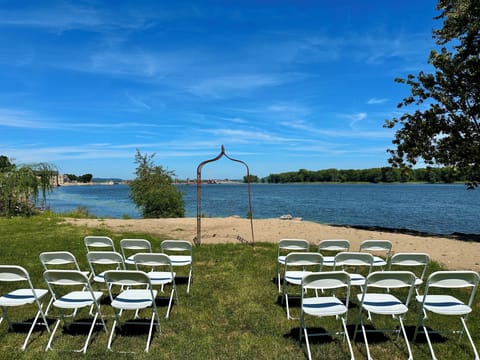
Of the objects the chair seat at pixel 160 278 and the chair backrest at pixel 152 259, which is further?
the chair seat at pixel 160 278

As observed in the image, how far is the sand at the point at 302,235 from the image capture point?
7750 millimetres

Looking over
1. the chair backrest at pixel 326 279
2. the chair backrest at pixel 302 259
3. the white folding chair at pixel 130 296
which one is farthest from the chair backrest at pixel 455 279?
the white folding chair at pixel 130 296

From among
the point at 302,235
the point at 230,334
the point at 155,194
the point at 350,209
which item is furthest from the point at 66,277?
the point at 350,209

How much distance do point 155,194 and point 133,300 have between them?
567 inches

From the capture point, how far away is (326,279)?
3387 mm

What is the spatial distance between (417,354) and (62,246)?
8387 mm

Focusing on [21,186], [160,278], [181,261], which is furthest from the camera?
[21,186]

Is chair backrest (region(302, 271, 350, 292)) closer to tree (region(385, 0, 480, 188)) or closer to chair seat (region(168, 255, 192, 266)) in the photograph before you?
chair seat (region(168, 255, 192, 266))

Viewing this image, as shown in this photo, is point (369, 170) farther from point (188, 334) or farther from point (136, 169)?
point (188, 334)

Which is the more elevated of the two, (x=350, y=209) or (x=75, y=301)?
(x=75, y=301)

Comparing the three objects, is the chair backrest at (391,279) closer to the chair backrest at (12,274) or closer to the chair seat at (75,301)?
the chair seat at (75,301)

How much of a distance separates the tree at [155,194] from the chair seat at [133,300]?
46.2ft

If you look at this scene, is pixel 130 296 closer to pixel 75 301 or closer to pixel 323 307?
pixel 75 301

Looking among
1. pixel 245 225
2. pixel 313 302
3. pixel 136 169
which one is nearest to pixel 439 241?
pixel 245 225
